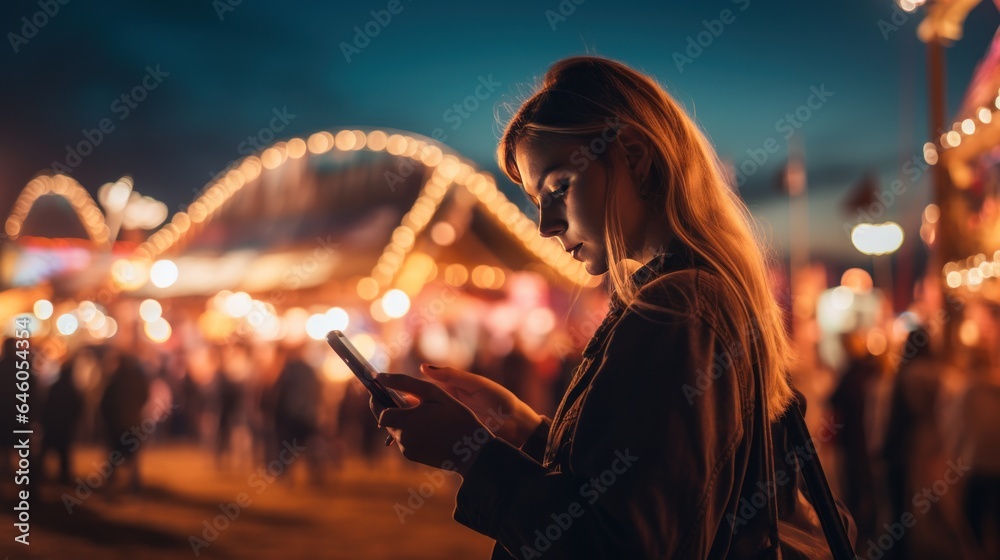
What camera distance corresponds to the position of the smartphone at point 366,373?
4.87ft

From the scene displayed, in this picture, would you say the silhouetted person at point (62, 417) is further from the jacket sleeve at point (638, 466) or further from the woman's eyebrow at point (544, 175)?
the jacket sleeve at point (638, 466)

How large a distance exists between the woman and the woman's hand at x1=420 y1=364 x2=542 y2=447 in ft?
1.08

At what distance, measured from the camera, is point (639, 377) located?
119 centimetres

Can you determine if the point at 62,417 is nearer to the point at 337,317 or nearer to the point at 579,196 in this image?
the point at 579,196

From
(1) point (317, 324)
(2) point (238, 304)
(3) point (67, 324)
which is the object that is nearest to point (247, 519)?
(3) point (67, 324)

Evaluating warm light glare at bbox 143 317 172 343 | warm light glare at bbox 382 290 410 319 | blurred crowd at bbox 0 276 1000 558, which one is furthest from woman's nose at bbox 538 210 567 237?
warm light glare at bbox 143 317 172 343

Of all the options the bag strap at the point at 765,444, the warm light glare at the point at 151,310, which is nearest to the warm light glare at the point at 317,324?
the warm light glare at the point at 151,310

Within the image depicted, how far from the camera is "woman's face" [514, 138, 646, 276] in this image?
1.43 m

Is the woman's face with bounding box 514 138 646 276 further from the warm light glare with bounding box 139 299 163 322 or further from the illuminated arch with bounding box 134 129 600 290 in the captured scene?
the warm light glare with bounding box 139 299 163 322

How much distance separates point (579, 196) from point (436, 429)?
49 centimetres

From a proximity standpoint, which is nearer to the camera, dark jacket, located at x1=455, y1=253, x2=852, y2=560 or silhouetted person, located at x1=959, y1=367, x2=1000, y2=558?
dark jacket, located at x1=455, y1=253, x2=852, y2=560

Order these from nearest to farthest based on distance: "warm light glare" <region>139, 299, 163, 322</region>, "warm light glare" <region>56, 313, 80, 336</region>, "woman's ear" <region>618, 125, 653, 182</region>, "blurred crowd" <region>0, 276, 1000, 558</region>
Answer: "woman's ear" <region>618, 125, 653, 182</region> < "blurred crowd" <region>0, 276, 1000, 558</region> < "warm light glare" <region>56, 313, 80, 336</region> < "warm light glare" <region>139, 299, 163, 322</region>

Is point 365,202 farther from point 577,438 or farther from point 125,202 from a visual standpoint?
point 577,438

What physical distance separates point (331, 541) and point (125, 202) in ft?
49.5
